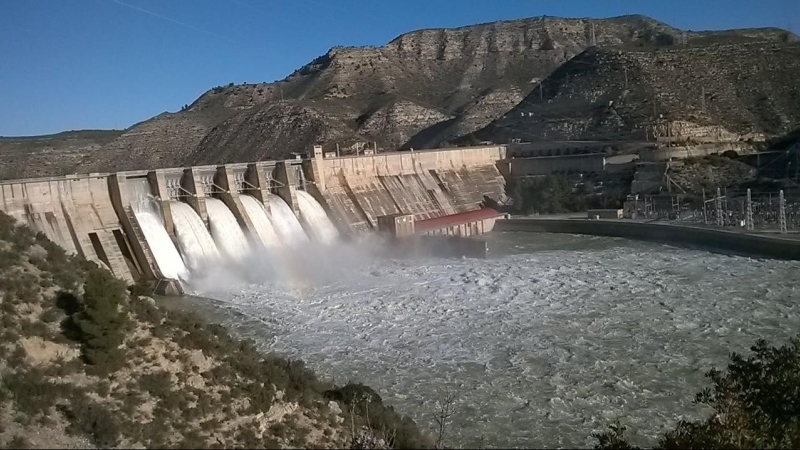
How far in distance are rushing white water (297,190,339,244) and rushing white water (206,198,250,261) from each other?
369 centimetres

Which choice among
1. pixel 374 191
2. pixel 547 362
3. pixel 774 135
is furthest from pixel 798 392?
pixel 774 135

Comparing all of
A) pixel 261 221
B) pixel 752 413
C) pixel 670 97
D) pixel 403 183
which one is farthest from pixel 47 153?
pixel 752 413

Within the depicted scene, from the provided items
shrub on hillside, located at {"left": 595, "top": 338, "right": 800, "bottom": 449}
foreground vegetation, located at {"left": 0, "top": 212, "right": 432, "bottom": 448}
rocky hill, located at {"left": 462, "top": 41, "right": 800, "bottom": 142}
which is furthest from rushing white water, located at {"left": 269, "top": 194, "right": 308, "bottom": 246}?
rocky hill, located at {"left": 462, "top": 41, "right": 800, "bottom": 142}

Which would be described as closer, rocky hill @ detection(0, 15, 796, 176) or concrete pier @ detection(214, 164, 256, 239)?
concrete pier @ detection(214, 164, 256, 239)

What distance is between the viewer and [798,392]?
284 inches

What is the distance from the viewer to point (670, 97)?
1821 inches

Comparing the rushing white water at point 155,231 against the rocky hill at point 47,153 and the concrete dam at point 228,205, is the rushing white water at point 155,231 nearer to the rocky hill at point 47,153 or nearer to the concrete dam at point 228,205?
the concrete dam at point 228,205

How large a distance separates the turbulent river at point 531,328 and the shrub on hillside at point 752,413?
344 centimetres

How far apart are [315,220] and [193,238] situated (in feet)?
22.2

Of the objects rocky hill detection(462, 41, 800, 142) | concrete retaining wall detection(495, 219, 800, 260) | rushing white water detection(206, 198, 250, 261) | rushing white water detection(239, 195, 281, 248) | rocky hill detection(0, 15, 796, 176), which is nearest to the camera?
concrete retaining wall detection(495, 219, 800, 260)

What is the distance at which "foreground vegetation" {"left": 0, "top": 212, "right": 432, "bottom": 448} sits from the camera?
8.62 meters

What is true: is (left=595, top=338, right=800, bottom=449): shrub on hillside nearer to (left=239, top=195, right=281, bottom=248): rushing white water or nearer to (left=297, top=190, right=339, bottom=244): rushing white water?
(left=239, top=195, right=281, bottom=248): rushing white water

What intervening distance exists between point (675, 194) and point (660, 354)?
21.5m

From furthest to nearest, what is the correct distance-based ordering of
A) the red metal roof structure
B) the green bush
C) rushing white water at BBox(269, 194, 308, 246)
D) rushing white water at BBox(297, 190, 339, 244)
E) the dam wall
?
the red metal roof structure → the dam wall → rushing white water at BBox(297, 190, 339, 244) → rushing white water at BBox(269, 194, 308, 246) → the green bush
